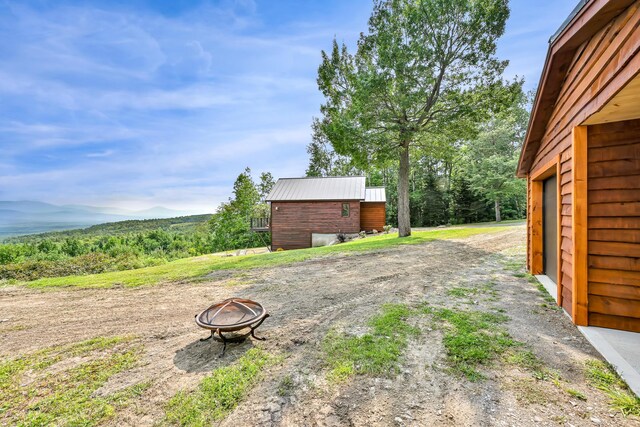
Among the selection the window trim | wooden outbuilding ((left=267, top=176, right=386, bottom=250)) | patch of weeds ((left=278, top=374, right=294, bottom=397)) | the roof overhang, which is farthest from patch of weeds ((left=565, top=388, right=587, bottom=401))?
the window trim

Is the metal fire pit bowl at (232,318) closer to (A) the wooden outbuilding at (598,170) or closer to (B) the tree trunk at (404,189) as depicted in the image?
(A) the wooden outbuilding at (598,170)

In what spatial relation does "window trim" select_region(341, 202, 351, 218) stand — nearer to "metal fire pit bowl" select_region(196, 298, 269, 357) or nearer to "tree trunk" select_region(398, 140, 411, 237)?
"tree trunk" select_region(398, 140, 411, 237)

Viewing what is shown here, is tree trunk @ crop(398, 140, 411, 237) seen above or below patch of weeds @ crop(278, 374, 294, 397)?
above

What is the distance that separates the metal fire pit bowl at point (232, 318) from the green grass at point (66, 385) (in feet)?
2.66

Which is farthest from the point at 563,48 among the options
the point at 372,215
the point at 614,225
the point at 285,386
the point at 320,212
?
the point at 372,215

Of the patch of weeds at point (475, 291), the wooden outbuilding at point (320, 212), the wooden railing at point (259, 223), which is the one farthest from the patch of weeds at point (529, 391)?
the wooden railing at point (259, 223)

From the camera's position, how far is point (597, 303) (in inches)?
133

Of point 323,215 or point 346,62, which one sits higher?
point 346,62

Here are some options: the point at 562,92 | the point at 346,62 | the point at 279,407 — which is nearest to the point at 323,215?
the point at 346,62

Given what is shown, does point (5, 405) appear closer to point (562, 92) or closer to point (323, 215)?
point (562, 92)

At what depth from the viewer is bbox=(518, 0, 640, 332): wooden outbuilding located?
281 centimetres

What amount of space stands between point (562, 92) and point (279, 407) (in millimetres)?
5725

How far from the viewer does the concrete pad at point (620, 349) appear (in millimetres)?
2426

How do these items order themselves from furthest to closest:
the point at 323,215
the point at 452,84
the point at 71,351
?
the point at 323,215 → the point at 452,84 → the point at 71,351
